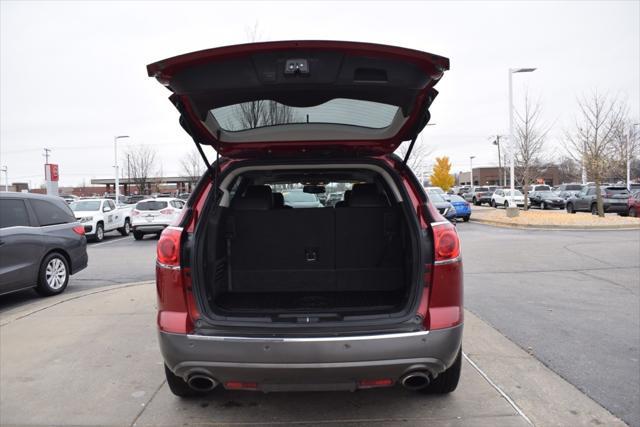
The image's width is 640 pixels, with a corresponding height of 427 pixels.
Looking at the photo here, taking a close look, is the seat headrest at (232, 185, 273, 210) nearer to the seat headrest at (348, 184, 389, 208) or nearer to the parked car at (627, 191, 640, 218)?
the seat headrest at (348, 184, 389, 208)

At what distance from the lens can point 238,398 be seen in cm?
338

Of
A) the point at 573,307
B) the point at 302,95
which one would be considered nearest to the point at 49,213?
the point at 302,95

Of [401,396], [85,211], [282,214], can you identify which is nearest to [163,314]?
[282,214]

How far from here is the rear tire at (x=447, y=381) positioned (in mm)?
3193

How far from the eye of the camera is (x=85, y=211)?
1661cm

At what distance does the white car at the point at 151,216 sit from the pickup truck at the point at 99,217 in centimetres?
130

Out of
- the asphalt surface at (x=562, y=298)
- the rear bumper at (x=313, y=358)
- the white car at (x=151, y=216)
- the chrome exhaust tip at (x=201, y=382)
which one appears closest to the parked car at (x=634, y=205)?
the asphalt surface at (x=562, y=298)

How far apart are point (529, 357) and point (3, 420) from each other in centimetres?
409

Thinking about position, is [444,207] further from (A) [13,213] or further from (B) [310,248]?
(B) [310,248]

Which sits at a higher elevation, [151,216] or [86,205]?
[86,205]

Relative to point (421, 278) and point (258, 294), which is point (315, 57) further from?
point (258, 294)

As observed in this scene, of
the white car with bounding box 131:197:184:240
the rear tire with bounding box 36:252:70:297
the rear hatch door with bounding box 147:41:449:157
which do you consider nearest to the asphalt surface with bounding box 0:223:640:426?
the rear tire with bounding box 36:252:70:297

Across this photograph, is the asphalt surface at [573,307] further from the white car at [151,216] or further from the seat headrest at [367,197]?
the white car at [151,216]

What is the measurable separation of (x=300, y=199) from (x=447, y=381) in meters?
3.02
